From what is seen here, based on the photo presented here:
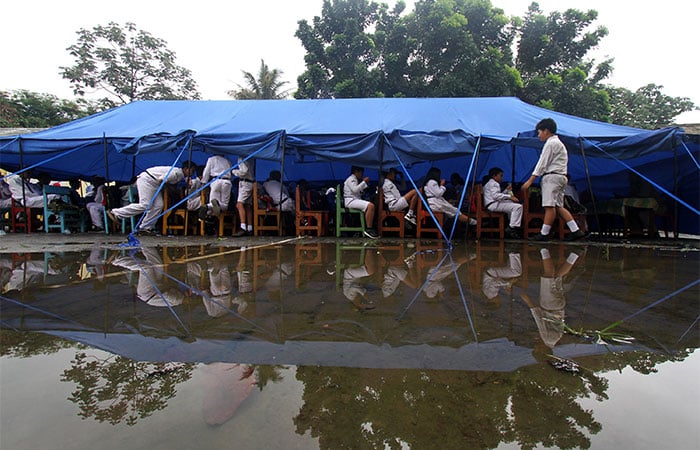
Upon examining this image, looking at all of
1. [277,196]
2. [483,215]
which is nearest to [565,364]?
[483,215]

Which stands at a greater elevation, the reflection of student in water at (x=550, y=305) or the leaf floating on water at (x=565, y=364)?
the reflection of student in water at (x=550, y=305)

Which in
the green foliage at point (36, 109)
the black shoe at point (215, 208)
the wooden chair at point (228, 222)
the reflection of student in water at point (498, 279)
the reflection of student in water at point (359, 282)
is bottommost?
the reflection of student in water at point (359, 282)

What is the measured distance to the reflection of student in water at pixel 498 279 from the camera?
2577mm

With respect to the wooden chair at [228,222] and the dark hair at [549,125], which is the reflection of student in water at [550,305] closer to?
the dark hair at [549,125]

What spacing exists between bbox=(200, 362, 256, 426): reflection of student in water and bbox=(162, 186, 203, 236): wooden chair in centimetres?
616

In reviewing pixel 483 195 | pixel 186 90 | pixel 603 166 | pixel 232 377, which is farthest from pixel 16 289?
pixel 186 90

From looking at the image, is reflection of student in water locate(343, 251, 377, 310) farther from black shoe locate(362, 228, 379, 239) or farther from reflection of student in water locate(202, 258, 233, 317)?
black shoe locate(362, 228, 379, 239)

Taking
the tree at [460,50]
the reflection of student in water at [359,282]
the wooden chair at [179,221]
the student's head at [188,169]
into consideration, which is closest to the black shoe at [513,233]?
the reflection of student in water at [359,282]

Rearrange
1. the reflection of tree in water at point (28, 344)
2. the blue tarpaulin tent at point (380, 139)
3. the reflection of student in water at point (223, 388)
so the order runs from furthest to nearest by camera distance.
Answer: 1. the blue tarpaulin tent at point (380, 139)
2. the reflection of tree in water at point (28, 344)
3. the reflection of student in water at point (223, 388)

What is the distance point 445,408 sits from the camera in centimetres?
120

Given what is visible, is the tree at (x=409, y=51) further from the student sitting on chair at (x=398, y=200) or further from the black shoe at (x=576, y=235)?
the black shoe at (x=576, y=235)

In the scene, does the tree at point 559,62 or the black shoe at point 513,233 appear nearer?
the black shoe at point 513,233

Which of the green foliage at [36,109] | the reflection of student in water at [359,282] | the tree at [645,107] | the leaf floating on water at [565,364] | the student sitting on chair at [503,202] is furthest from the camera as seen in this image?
the tree at [645,107]

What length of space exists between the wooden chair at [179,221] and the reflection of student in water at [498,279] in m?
5.69
